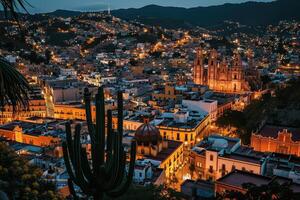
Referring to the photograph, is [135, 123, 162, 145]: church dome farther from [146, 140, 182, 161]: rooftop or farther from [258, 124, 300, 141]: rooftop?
[258, 124, 300, 141]: rooftop

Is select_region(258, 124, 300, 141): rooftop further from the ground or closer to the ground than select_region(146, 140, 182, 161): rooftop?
further from the ground

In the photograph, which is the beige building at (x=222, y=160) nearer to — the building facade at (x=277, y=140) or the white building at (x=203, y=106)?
the building facade at (x=277, y=140)

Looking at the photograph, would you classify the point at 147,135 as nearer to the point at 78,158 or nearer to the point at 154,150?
the point at 154,150

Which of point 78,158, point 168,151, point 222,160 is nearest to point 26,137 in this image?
point 168,151

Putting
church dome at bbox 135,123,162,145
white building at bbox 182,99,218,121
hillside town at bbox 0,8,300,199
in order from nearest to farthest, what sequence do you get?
hillside town at bbox 0,8,300,199
church dome at bbox 135,123,162,145
white building at bbox 182,99,218,121

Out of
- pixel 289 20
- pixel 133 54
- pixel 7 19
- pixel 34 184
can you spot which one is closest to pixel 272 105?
pixel 34 184

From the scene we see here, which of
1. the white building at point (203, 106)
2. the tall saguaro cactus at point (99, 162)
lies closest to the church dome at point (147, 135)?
the white building at point (203, 106)

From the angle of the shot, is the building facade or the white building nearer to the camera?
the building facade

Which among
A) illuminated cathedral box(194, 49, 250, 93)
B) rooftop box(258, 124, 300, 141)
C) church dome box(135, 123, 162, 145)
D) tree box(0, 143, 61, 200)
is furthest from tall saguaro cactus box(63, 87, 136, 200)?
illuminated cathedral box(194, 49, 250, 93)
